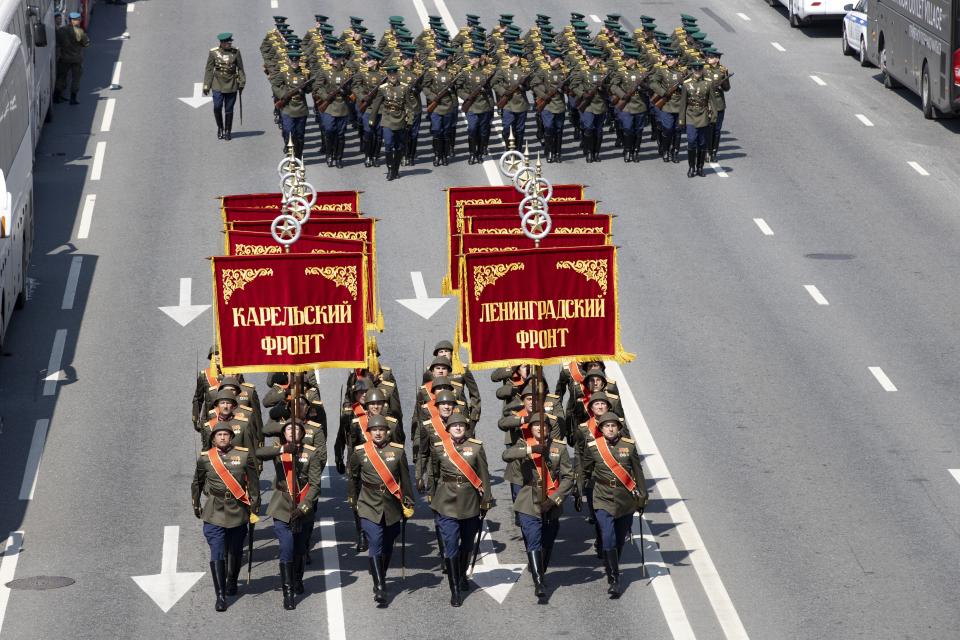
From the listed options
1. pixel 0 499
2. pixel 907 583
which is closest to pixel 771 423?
pixel 907 583

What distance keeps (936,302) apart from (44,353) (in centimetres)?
1319

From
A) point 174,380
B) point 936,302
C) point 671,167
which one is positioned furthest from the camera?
point 671,167

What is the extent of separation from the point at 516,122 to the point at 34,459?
1596 cm

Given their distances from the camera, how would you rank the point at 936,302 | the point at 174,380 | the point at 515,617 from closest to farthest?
the point at 515,617 → the point at 174,380 → the point at 936,302

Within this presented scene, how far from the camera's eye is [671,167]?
38.0 metres

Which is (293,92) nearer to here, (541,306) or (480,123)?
(480,123)

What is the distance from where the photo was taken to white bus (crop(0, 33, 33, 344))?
27.4 metres

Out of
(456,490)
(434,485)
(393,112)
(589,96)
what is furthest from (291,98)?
(456,490)

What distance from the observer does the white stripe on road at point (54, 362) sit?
26891 mm

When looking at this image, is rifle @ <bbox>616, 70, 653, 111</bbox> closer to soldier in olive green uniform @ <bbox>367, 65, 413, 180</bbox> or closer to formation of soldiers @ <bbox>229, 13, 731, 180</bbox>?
formation of soldiers @ <bbox>229, 13, 731, 180</bbox>

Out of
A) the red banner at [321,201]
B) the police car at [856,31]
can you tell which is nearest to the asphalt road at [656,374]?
the police car at [856,31]

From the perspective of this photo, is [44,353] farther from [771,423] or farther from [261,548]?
[771,423]

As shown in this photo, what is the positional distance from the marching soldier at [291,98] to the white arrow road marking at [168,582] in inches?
671

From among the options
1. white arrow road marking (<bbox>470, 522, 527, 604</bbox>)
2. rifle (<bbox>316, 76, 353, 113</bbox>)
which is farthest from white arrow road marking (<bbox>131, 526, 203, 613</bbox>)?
rifle (<bbox>316, 76, 353, 113</bbox>)
